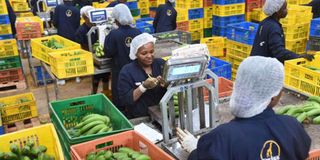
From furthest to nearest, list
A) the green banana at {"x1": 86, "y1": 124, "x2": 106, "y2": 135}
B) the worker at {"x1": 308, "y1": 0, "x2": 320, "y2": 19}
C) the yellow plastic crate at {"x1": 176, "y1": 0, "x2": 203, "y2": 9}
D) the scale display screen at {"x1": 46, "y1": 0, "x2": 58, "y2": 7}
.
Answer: the yellow plastic crate at {"x1": 176, "y1": 0, "x2": 203, "y2": 9}
the scale display screen at {"x1": 46, "y1": 0, "x2": 58, "y2": 7}
the worker at {"x1": 308, "y1": 0, "x2": 320, "y2": 19}
the green banana at {"x1": 86, "y1": 124, "x2": 106, "y2": 135}

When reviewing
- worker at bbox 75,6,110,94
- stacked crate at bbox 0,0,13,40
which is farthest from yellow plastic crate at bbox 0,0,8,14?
worker at bbox 75,6,110,94

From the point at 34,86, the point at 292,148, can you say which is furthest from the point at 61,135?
the point at 34,86

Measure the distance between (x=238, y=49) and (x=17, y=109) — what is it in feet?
→ 13.5

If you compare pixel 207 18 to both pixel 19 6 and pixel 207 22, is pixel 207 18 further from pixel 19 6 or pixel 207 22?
pixel 19 6

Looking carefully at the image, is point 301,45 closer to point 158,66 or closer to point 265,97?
point 158,66

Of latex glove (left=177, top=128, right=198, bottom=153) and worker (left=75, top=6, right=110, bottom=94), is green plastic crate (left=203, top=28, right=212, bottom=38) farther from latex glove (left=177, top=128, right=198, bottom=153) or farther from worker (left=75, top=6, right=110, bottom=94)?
latex glove (left=177, top=128, right=198, bottom=153)

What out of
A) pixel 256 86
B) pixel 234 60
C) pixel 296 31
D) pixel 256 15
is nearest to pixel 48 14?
pixel 234 60

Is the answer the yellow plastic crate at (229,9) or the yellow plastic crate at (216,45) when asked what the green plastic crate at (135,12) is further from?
the yellow plastic crate at (216,45)

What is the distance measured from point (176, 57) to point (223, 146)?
31.1 inches

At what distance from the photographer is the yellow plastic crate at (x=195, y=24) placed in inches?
365

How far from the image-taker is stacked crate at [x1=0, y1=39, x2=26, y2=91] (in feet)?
23.3

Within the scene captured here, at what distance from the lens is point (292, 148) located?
6.39 feet

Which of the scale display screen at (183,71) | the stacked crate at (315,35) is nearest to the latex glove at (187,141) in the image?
the scale display screen at (183,71)

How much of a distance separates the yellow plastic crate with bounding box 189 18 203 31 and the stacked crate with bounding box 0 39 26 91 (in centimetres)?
429
